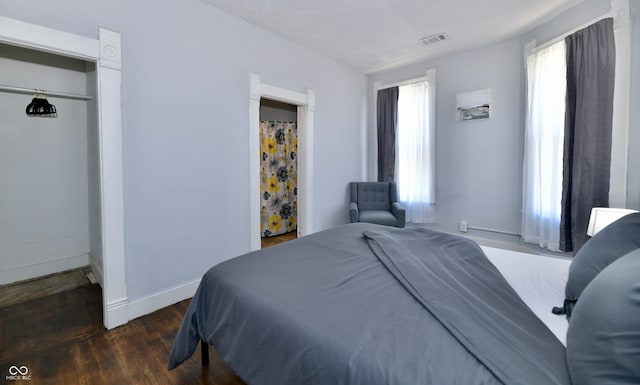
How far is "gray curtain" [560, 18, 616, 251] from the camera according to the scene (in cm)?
231

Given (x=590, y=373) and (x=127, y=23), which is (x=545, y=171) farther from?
(x=127, y=23)

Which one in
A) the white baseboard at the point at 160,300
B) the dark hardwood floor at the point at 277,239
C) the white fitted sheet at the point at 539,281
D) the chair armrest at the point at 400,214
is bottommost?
the white baseboard at the point at 160,300

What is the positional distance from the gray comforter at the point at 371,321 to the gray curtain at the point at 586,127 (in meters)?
1.61

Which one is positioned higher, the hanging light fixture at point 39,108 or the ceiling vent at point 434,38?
the ceiling vent at point 434,38

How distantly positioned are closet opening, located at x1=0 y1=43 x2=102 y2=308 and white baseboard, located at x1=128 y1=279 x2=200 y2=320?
1.99 feet

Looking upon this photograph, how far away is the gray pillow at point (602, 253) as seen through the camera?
112 cm

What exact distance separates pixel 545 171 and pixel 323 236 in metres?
2.66

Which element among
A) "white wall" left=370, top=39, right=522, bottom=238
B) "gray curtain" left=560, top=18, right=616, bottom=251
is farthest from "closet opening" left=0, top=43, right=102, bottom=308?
"gray curtain" left=560, top=18, right=616, bottom=251

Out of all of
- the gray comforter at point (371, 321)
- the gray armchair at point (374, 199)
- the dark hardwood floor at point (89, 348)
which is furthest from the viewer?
the gray armchair at point (374, 199)

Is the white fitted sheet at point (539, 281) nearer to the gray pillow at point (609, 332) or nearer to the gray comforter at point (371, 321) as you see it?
the gray comforter at point (371, 321)

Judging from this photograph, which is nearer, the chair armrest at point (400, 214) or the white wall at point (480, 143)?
the white wall at point (480, 143)

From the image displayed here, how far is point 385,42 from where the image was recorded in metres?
3.39

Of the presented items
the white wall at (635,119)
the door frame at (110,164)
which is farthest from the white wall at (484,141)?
the door frame at (110,164)

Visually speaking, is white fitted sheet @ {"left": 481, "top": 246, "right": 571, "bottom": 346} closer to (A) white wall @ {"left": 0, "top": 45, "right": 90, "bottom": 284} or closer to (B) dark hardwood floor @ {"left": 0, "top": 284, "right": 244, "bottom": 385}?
(B) dark hardwood floor @ {"left": 0, "top": 284, "right": 244, "bottom": 385}
